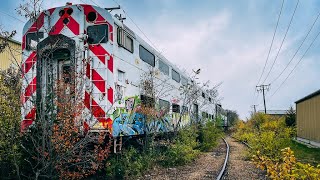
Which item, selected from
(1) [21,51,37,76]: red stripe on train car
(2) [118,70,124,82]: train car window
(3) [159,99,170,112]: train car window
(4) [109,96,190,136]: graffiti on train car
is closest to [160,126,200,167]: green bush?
(4) [109,96,190,136]: graffiti on train car

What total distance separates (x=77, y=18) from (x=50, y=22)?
800 millimetres

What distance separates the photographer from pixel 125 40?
30.1 feet

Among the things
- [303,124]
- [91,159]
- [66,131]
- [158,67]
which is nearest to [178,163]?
[158,67]

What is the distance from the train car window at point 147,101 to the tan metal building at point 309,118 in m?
14.1

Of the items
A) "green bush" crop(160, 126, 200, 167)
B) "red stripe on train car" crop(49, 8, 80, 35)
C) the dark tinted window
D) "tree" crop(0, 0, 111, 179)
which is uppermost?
"red stripe on train car" crop(49, 8, 80, 35)

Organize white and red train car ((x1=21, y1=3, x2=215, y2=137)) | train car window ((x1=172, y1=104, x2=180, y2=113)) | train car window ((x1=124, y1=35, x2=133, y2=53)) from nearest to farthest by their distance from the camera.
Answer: white and red train car ((x1=21, y1=3, x2=215, y2=137))
train car window ((x1=124, y1=35, x2=133, y2=53))
train car window ((x1=172, y1=104, x2=180, y2=113))

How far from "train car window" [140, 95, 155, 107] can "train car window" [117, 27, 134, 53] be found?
5.97 feet

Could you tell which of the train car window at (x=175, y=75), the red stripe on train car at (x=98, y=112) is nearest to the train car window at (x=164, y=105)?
the train car window at (x=175, y=75)

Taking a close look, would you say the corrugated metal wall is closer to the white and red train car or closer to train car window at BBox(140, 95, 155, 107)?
train car window at BBox(140, 95, 155, 107)

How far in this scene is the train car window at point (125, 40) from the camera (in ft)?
28.9

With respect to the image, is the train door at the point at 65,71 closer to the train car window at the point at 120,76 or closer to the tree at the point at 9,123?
the tree at the point at 9,123

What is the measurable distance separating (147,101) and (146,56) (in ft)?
5.07

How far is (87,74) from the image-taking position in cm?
814

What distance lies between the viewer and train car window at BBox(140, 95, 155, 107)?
10.6 m
